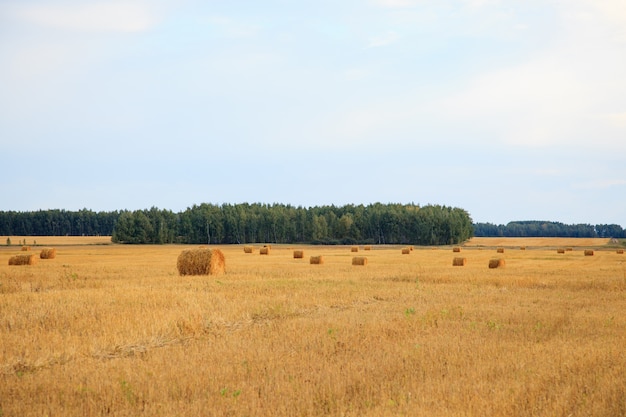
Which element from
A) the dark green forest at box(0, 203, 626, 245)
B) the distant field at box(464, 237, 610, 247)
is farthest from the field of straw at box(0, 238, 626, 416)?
the dark green forest at box(0, 203, 626, 245)

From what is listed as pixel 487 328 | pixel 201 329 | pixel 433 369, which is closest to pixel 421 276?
pixel 487 328

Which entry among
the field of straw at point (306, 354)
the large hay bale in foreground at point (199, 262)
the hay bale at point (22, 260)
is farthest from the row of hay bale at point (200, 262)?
the hay bale at point (22, 260)

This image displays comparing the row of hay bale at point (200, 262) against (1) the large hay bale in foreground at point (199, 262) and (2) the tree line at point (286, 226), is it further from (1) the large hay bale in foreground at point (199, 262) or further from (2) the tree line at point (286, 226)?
(2) the tree line at point (286, 226)

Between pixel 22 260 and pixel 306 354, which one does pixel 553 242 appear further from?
pixel 306 354

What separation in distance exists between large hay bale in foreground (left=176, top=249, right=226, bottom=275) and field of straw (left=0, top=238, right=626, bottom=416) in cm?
899

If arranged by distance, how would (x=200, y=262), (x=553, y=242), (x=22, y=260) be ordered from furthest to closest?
1. (x=553, y=242)
2. (x=22, y=260)
3. (x=200, y=262)

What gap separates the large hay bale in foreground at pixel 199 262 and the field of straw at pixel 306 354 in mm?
8990

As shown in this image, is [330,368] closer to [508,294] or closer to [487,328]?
[487,328]

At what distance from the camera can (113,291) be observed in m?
19.4

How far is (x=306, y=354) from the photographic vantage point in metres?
11.8

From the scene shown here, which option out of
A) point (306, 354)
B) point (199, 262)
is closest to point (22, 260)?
point (199, 262)

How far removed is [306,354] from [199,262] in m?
19.5

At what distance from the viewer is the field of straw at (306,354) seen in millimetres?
8812

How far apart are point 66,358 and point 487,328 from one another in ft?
32.3
